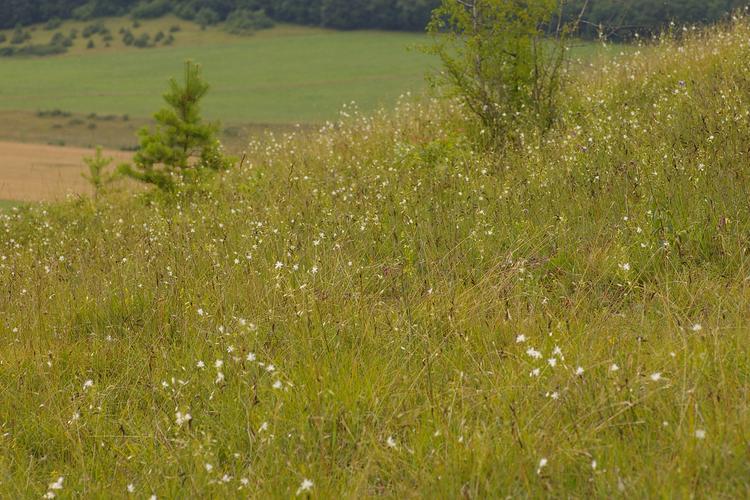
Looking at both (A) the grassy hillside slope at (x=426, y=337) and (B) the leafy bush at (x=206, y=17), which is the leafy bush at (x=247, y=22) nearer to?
(B) the leafy bush at (x=206, y=17)

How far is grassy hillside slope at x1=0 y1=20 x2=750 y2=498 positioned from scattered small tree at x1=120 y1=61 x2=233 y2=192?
159 inches

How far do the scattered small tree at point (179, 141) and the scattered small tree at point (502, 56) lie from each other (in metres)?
3.83

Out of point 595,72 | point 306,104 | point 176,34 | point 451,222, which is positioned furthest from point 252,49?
point 451,222

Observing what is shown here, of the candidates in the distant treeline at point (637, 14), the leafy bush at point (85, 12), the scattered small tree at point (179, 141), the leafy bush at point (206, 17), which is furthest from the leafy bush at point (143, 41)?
the scattered small tree at point (179, 141)

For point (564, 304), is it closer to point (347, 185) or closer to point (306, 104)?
point (347, 185)

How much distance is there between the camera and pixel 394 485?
11.4 ft

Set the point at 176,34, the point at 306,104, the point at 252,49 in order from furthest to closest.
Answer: the point at 176,34, the point at 252,49, the point at 306,104

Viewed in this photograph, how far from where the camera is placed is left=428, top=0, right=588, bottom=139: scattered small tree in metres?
10.1

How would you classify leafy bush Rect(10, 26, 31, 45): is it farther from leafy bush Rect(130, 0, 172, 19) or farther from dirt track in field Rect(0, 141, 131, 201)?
dirt track in field Rect(0, 141, 131, 201)

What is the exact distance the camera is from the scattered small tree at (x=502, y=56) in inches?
400

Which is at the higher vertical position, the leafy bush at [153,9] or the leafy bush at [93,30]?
the leafy bush at [153,9]

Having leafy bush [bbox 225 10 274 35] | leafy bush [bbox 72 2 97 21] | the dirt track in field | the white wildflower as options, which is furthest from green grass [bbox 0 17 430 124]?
the white wildflower

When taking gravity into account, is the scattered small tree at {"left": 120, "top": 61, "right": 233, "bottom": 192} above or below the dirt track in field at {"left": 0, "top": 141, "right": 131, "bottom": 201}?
above

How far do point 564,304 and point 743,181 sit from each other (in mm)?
2050
